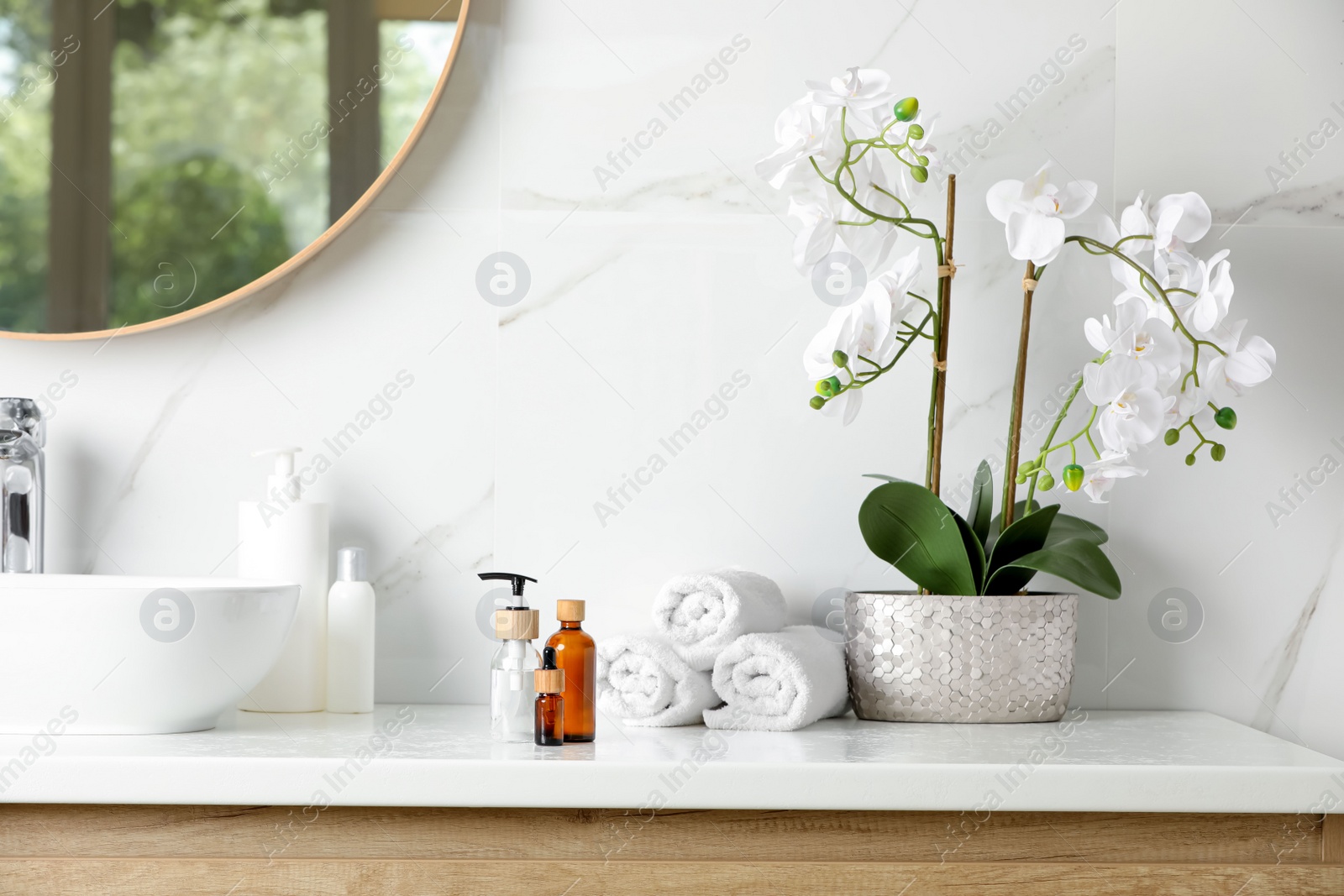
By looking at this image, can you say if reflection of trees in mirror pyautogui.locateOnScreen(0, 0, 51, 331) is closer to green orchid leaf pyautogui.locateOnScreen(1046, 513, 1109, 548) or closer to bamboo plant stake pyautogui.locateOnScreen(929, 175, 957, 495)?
bamboo plant stake pyautogui.locateOnScreen(929, 175, 957, 495)

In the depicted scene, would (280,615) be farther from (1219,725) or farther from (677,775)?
(1219,725)

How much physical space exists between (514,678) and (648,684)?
0.12 metres

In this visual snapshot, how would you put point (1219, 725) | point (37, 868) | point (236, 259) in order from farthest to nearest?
point (236, 259), point (1219, 725), point (37, 868)

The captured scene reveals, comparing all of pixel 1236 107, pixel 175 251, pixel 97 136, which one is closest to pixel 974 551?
pixel 1236 107

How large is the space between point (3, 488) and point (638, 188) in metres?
0.68

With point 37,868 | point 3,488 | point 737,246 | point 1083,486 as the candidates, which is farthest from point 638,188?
point 37,868

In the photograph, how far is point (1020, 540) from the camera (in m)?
0.96

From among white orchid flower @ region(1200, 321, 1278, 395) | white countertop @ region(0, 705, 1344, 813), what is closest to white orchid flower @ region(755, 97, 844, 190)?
white orchid flower @ region(1200, 321, 1278, 395)

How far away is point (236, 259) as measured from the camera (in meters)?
1.09

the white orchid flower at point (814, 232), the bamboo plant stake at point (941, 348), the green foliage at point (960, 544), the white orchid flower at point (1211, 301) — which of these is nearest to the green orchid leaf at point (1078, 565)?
the green foliage at point (960, 544)

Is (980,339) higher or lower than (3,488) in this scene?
higher

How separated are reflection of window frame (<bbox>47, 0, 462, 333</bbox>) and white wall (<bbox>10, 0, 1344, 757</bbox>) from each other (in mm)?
44

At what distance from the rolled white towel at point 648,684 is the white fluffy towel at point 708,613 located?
0.05 feet

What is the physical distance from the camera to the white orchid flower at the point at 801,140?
0.93 metres
